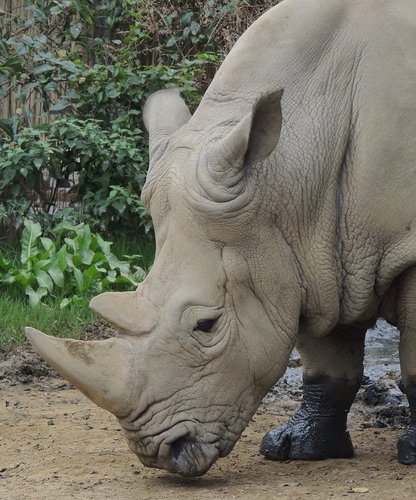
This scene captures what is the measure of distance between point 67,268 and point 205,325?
4.09 m

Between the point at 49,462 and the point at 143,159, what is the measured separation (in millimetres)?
4875

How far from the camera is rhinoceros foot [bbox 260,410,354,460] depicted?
241 inches

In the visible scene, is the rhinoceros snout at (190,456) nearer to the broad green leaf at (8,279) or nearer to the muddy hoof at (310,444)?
the muddy hoof at (310,444)

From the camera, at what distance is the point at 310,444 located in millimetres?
6137

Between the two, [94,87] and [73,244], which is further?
[94,87]

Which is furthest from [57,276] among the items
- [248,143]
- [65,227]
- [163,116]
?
[248,143]

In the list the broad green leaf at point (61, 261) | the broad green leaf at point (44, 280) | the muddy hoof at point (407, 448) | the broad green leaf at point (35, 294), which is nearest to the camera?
the muddy hoof at point (407, 448)

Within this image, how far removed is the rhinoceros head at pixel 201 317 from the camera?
519cm

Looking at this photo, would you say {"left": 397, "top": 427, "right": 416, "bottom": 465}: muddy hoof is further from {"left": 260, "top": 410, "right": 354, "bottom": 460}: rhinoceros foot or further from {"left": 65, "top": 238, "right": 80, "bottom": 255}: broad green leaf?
{"left": 65, "top": 238, "right": 80, "bottom": 255}: broad green leaf

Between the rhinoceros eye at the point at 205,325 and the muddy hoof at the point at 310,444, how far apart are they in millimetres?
1062

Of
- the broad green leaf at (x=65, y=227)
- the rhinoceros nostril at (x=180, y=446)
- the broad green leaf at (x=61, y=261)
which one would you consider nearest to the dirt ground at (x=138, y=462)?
the rhinoceros nostril at (x=180, y=446)

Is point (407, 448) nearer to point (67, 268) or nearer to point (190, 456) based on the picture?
point (190, 456)

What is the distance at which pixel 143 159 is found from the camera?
1053cm

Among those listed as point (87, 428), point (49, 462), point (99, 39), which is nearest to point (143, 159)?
point (99, 39)
